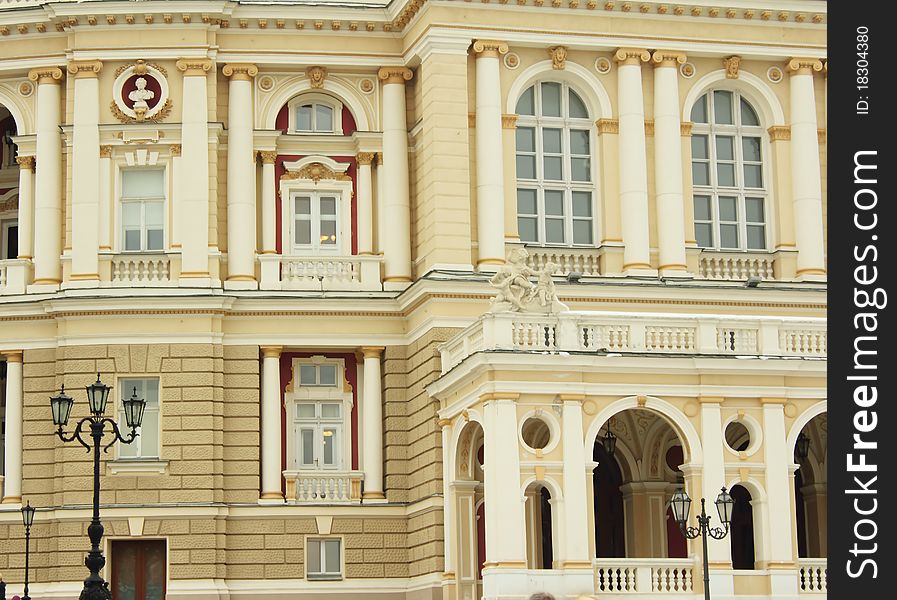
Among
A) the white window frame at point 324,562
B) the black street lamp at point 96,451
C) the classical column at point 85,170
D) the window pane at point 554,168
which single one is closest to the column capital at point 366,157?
the window pane at point 554,168

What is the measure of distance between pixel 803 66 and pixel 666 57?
3596 mm

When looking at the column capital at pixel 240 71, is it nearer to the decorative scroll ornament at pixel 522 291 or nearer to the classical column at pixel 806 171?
the decorative scroll ornament at pixel 522 291

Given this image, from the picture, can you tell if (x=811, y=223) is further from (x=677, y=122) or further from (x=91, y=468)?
(x=91, y=468)

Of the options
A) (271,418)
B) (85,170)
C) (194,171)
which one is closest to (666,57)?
(194,171)

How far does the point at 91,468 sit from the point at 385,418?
22.6 ft

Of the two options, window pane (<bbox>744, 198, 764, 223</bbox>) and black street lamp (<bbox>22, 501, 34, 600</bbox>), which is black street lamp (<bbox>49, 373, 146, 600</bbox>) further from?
window pane (<bbox>744, 198, 764, 223</bbox>)

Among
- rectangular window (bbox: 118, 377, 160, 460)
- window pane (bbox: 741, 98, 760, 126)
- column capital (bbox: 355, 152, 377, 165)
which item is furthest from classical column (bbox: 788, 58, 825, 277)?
rectangular window (bbox: 118, 377, 160, 460)

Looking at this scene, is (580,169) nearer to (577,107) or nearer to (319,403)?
(577,107)

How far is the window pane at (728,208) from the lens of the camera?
40125 millimetres

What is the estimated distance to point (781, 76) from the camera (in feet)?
133

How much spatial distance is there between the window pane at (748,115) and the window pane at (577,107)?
412cm

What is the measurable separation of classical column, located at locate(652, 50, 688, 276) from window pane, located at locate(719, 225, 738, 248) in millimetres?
1492
